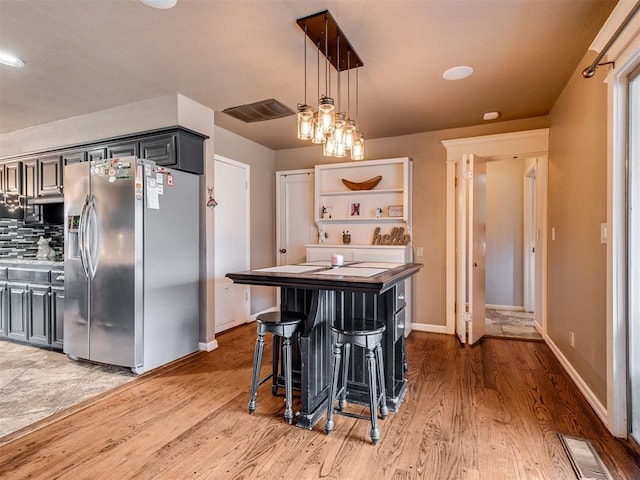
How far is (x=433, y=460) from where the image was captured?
185 centimetres

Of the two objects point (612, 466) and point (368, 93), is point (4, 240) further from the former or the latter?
point (612, 466)

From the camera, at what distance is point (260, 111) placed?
12.1ft

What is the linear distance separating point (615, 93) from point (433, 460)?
7.54 ft

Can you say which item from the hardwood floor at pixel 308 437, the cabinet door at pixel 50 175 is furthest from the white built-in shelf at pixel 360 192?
the cabinet door at pixel 50 175

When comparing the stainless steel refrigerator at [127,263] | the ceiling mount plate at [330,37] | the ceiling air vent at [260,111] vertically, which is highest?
the ceiling air vent at [260,111]

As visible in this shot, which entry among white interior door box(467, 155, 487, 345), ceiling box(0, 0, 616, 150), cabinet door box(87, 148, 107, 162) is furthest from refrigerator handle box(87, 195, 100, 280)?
white interior door box(467, 155, 487, 345)

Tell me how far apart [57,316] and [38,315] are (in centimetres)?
32

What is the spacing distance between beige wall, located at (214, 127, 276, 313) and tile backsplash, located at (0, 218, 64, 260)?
2.51 meters

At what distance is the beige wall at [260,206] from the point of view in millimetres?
4723

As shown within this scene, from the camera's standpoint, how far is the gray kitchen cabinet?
3766mm

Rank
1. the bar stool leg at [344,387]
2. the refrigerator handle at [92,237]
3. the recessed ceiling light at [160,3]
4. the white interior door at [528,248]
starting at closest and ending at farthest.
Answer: the recessed ceiling light at [160,3]
the bar stool leg at [344,387]
the refrigerator handle at [92,237]
the white interior door at [528,248]

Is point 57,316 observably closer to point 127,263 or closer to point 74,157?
point 127,263

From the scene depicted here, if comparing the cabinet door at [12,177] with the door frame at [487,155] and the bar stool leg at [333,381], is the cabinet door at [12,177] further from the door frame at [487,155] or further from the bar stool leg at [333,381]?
the door frame at [487,155]

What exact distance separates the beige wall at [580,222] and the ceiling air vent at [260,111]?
2.55 m
